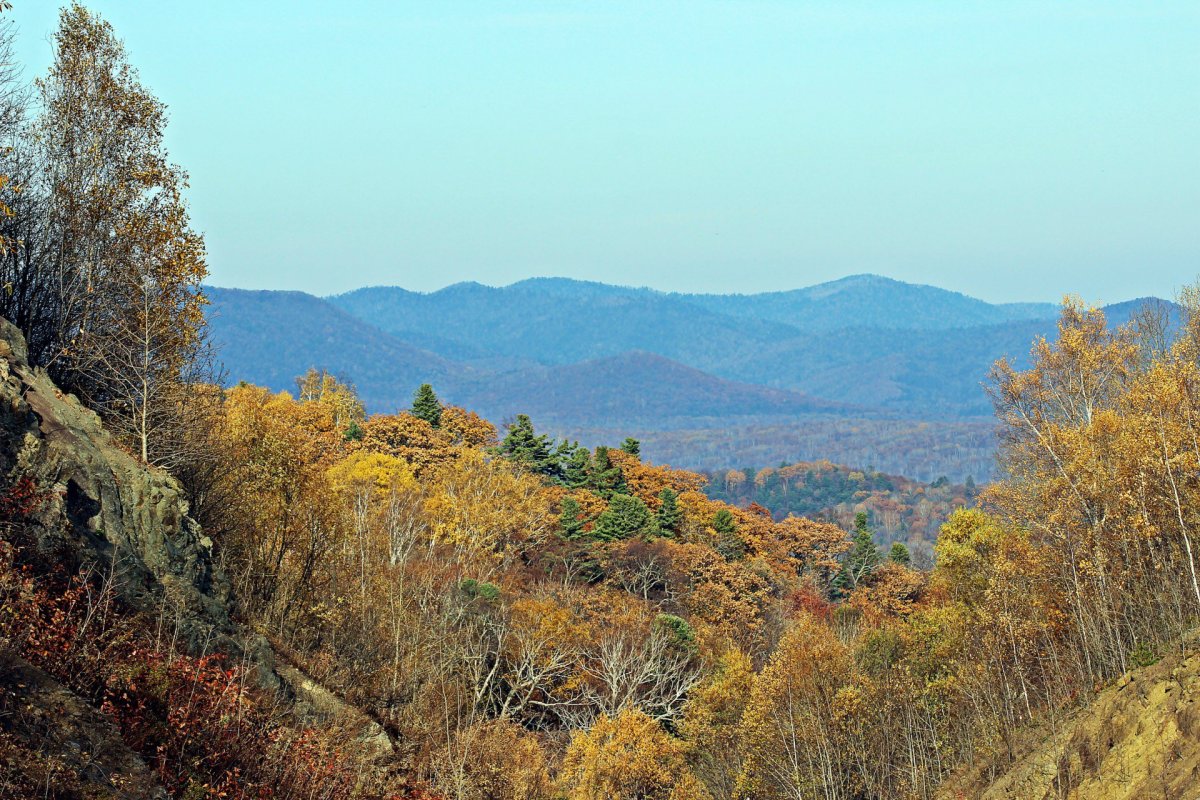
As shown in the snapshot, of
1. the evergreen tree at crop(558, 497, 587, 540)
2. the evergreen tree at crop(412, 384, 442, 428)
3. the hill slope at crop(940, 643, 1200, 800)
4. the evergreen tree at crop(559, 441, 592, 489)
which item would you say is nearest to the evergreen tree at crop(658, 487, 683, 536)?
the evergreen tree at crop(558, 497, 587, 540)

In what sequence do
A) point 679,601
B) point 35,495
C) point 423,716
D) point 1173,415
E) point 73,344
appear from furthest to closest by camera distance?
1. point 679,601
2. point 1173,415
3. point 423,716
4. point 73,344
5. point 35,495

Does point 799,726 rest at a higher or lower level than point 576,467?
lower

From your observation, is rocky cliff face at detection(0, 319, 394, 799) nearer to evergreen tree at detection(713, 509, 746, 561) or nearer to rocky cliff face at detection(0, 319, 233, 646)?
rocky cliff face at detection(0, 319, 233, 646)

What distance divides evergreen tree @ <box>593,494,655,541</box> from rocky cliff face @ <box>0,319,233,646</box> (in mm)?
48193

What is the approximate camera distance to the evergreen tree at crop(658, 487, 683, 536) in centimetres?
7744

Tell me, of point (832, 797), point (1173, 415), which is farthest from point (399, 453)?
point (1173, 415)

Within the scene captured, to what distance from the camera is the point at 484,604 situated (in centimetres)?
4606

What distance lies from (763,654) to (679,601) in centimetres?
723

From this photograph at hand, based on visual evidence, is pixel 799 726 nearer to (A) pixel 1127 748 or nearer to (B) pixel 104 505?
(A) pixel 1127 748

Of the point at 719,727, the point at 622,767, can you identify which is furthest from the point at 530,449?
the point at 622,767

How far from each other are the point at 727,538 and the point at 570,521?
1295 centimetres

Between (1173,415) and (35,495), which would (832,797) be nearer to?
(1173,415)

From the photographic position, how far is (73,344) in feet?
80.9

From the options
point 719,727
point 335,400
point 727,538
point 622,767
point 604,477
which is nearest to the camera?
point 622,767
